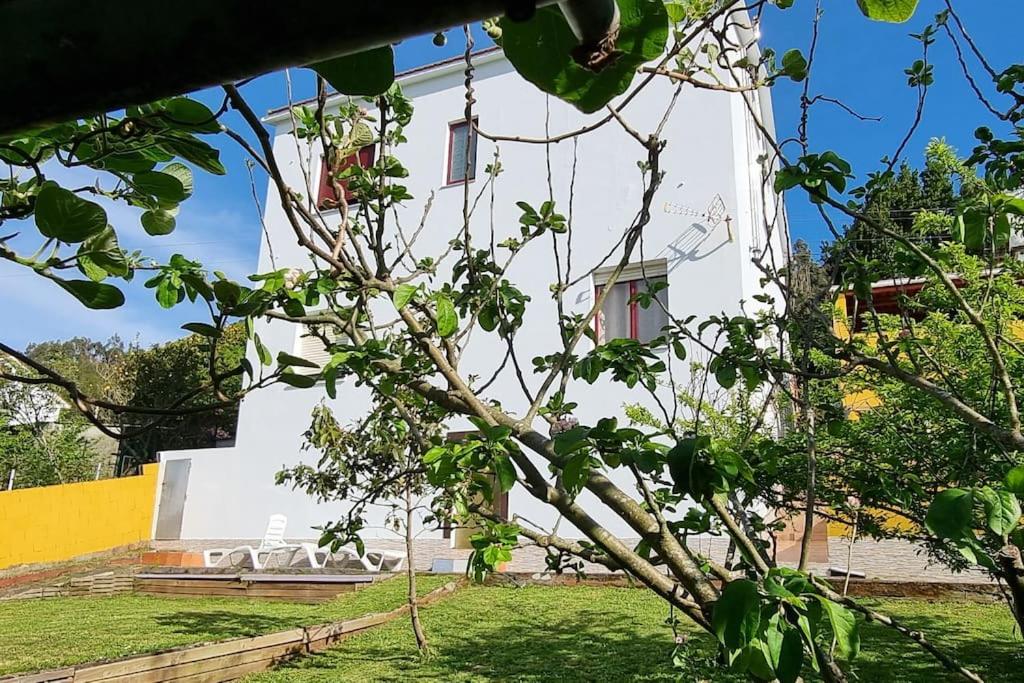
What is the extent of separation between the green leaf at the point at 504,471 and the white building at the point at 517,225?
23.1ft

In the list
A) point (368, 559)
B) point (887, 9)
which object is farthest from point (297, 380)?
point (368, 559)

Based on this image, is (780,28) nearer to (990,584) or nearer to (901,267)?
(901,267)

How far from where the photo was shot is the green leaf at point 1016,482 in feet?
3.92

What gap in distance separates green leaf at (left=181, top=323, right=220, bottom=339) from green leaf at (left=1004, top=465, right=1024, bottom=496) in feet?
4.49

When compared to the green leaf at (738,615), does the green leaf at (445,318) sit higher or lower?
higher

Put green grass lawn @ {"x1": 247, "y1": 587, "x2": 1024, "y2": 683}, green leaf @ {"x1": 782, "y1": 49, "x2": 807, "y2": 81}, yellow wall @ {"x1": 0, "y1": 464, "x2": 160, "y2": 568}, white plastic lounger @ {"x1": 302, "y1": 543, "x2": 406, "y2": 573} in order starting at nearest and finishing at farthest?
green leaf @ {"x1": 782, "y1": 49, "x2": 807, "y2": 81}, green grass lawn @ {"x1": 247, "y1": 587, "x2": 1024, "y2": 683}, white plastic lounger @ {"x1": 302, "y1": 543, "x2": 406, "y2": 573}, yellow wall @ {"x1": 0, "y1": 464, "x2": 160, "y2": 568}

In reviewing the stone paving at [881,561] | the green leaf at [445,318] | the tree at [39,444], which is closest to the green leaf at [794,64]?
the green leaf at [445,318]

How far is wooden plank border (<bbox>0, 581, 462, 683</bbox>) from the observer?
417cm

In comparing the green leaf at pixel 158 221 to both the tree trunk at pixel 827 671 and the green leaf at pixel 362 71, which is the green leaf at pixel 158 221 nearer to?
the green leaf at pixel 362 71

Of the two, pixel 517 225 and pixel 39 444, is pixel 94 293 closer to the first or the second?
pixel 517 225

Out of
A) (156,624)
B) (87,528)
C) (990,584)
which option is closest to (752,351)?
(990,584)

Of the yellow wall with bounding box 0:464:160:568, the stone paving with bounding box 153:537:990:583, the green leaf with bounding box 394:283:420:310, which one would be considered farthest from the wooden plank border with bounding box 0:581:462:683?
the yellow wall with bounding box 0:464:160:568

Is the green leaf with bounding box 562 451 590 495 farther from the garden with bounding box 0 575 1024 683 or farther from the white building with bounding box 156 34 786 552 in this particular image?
the white building with bounding box 156 34 786 552

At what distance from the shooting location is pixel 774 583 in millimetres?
1115
